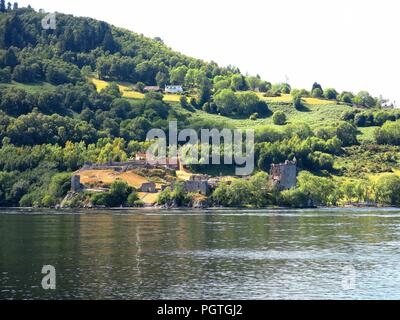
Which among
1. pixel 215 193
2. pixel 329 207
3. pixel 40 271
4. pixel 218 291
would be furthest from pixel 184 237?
pixel 329 207

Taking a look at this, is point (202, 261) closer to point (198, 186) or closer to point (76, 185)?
point (198, 186)

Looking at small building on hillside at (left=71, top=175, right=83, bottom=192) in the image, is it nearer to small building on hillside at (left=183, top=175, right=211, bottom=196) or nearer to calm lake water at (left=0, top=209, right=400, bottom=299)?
small building on hillside at (left=183, top=175, right=211, bottom=196)

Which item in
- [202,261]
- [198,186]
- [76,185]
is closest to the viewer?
[202,261]

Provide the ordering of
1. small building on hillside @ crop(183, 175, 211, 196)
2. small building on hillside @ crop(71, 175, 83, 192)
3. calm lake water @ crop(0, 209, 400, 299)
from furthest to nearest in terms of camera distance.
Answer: small building on hillside @ crop(71, 175, 83, 192) < small building on hillside @ crop(183, 175, 211, 196) < calm lake water @ crop(0, 209, 400, 299)

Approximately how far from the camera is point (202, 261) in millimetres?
74250

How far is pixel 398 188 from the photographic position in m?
198

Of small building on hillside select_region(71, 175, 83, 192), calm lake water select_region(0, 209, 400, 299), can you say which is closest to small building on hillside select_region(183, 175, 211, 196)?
small building on hillside select_region(71, 175, 83, 192)

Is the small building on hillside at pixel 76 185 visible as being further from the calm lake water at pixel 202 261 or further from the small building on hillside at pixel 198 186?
the calm lake water at pixel 202 261

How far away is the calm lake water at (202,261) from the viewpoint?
5806cm

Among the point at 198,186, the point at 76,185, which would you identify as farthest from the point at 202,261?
the point at 76,185

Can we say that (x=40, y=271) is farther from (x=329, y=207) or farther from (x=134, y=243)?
(x=329, y=207)

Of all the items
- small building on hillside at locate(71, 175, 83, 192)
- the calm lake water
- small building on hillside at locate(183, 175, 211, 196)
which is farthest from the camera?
small building on hillside at locate(71, 175, 83, 192)

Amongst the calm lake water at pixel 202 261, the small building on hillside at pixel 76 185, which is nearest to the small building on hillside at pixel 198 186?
the small building on hillside at pixel 76 185

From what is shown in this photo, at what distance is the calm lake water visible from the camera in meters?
58.1
